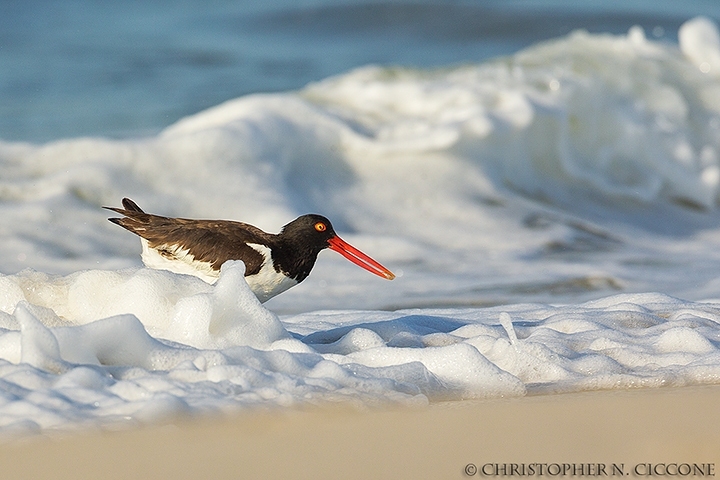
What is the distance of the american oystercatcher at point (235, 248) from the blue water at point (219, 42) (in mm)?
6941

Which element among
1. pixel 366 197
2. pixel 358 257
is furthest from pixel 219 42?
pixel 358 257

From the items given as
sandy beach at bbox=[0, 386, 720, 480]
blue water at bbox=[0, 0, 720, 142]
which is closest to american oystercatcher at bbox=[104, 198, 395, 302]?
sandy beach at bbox=[0, 386, 720, 480]

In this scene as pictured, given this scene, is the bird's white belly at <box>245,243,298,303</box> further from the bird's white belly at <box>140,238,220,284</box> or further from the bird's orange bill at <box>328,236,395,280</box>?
the bird's orange bill at <box>328,236,395,280</box>

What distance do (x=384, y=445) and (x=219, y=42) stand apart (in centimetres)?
1379

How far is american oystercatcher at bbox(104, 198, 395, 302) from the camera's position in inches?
190

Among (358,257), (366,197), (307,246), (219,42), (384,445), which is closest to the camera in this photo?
(384,445)

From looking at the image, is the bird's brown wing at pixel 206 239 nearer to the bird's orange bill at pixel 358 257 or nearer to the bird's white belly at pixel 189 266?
the bird's white belly at pixel 189 266

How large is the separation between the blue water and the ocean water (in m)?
0.06

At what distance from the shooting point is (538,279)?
7098 millimetres

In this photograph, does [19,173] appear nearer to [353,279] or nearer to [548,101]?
[353,279]

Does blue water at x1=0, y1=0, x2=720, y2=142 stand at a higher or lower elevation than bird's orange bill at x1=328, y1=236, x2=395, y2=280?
higher

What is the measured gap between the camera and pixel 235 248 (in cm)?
481

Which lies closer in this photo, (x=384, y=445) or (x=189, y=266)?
(x=384, y=445)

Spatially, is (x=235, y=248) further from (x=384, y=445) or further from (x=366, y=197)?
(x=366, y=197)
